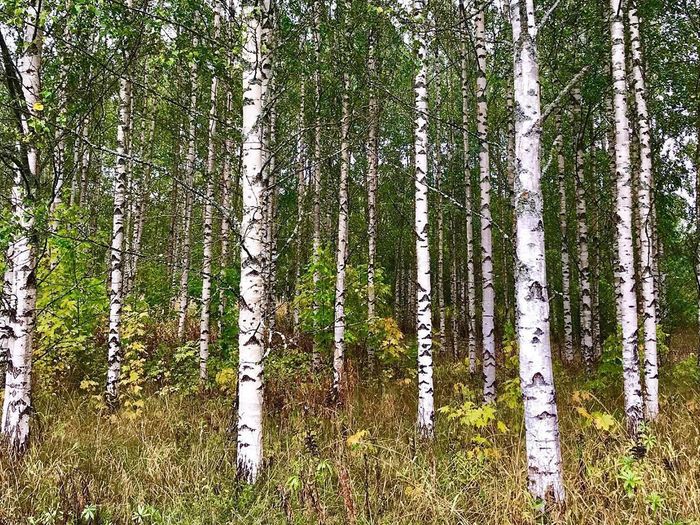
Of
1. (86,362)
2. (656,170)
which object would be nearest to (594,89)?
(656,170)

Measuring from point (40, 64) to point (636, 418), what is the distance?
7658 millimetres

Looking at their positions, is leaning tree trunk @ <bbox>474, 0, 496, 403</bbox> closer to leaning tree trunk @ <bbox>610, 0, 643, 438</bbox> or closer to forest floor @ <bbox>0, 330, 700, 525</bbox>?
forest floor @ <bbox>0, 330, 700, 525</bbox>

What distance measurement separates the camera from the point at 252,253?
4.20 m

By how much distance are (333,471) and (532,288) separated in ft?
8.31

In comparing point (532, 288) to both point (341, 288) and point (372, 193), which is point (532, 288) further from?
point (372, 193)

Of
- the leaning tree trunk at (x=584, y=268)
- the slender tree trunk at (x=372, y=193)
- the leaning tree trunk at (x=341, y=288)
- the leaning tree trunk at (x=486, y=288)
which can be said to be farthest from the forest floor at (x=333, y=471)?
the slender tree trunk at (x=372, y=193)

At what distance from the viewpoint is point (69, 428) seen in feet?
17.9

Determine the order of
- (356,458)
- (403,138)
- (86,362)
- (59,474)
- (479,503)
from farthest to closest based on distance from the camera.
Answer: (403,138) < (86,362) < (356,458) < (59,474) < (479,503)

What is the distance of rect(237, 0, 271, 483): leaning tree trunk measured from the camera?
13.3ft

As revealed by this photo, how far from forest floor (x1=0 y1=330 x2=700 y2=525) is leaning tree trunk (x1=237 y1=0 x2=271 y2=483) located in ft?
1.15

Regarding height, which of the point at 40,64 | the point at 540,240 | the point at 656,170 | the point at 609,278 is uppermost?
the point at 656,170

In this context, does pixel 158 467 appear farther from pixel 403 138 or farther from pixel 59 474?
pixel 403 138

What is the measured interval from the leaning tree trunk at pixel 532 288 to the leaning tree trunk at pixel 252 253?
2248 millimetres

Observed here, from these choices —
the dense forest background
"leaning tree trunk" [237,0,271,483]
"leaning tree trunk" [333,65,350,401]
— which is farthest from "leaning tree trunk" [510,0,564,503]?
"leaning tree trunk" [333,65,350,401]
